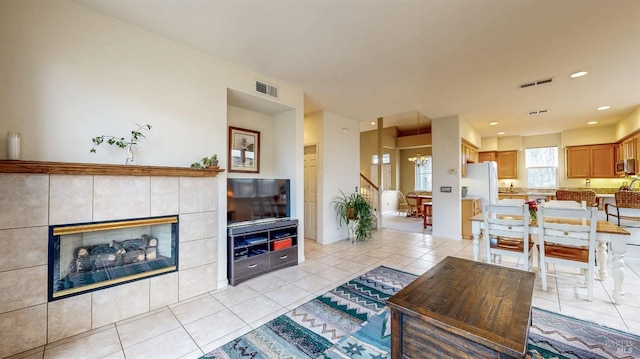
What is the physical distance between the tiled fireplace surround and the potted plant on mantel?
3.12m

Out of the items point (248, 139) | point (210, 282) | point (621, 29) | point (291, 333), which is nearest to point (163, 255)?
point (210, 282)

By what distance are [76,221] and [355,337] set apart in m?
2.61

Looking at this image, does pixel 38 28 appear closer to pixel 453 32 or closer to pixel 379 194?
pixel 453 32

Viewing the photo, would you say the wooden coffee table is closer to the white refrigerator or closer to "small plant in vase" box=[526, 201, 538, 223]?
"small plant in vase" box=[526, 201, 538, 223]

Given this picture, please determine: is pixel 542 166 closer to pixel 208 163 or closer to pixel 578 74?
pixel 578 74

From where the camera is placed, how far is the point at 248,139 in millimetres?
A: 4023

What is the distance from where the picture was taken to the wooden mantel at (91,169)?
6.06 feet

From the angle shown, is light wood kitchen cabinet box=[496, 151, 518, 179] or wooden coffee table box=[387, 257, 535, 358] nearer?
wooden coffee table box=[387, 257, 535, 358]

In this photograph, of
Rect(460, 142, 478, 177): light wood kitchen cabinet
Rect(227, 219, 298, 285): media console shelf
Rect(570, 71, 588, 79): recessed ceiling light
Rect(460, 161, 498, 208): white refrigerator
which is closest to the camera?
Rect(227, 219, 298, 285): media console shelf

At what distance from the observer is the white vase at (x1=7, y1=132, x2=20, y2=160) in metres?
1.85

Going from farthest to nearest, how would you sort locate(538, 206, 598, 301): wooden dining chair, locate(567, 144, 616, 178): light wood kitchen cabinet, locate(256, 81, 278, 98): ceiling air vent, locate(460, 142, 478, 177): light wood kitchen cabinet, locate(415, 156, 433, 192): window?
locate(415, 156, 433, 192): window → locate(567, 144, 616, 178): light wood kitchen cabinet → locate(460, 142, 478, 177): light wood kitchen cabinet → locate(256, 81, 278, 98): ceiling air vent → locate(538, 206, 598, 301): wooden dining chair

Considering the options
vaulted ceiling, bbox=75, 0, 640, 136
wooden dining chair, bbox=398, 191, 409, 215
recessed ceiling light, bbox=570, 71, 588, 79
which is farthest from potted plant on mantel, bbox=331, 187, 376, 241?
wooden dining chair, bbox=398, 191, 409, 215

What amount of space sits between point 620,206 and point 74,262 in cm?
784

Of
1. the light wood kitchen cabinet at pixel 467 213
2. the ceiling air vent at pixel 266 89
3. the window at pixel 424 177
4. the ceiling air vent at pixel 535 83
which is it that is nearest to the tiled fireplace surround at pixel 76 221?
the ceiling air vent at pixel 266 89
